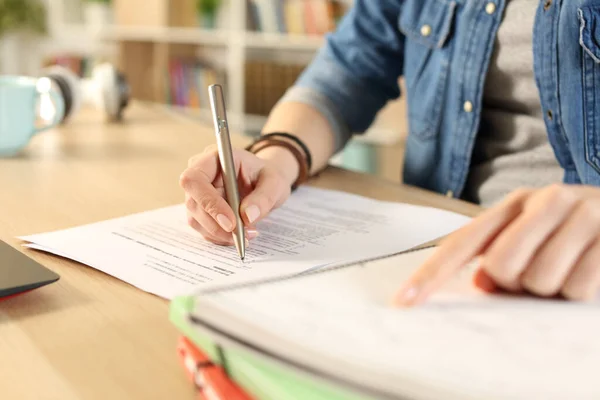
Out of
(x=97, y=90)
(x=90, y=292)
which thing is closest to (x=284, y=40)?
(x=97, y=90)

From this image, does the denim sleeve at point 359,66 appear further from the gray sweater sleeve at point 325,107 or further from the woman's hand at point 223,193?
the woman's hand at point 223,193

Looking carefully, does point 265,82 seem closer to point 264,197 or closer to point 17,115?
point 17,115

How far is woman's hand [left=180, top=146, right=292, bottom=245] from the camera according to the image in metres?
0.61

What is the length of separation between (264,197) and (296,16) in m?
2.14

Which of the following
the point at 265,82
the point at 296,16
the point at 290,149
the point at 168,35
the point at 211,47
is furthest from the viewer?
the point at 211,47

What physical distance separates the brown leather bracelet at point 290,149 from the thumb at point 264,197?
83 millimetres

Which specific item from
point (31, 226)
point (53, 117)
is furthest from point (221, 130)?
point (53, 117)

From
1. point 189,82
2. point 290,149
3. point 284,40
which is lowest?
point 189,82

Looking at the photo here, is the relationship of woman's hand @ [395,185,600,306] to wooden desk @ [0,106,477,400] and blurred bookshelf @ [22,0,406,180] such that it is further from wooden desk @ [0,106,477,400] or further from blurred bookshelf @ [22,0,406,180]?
blurred bookshelf @ [22,0,406,180]

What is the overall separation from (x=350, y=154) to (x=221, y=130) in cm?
210

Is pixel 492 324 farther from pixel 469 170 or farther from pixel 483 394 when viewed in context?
pixel 469 170

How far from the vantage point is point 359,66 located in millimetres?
1054

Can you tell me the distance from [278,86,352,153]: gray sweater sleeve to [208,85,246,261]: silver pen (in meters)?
0.34

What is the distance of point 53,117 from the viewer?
1.12m
